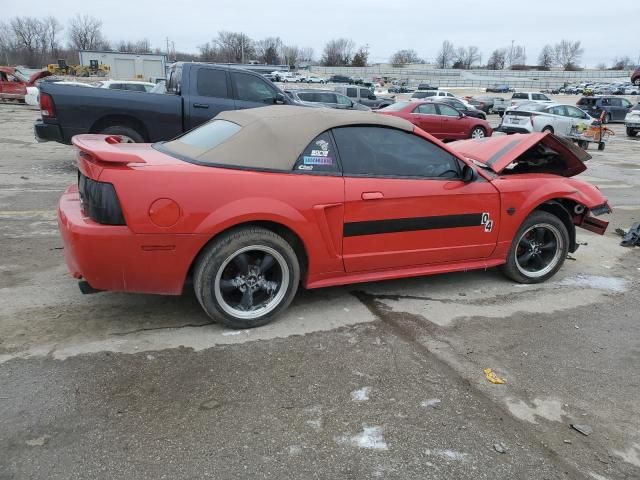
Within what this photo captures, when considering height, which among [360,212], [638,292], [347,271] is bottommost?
[638,292]

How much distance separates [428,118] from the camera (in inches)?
674

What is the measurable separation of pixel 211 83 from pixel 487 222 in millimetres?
6219

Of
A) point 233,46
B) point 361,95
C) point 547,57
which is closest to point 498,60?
point 547,57

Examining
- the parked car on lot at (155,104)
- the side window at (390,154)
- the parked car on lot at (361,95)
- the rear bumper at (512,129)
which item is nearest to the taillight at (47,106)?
the parked car on lot at (155,104)

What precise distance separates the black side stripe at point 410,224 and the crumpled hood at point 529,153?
0.64 meters

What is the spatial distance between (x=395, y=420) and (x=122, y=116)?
7419 millimetres

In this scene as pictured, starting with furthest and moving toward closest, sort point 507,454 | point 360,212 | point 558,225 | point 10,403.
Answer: point 558,225 < point 360,212 < point 10,403 < point 507,454

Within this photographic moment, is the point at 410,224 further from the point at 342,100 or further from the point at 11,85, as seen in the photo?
the point at 11,85

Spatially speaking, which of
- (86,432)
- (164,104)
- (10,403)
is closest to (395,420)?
(86,432)

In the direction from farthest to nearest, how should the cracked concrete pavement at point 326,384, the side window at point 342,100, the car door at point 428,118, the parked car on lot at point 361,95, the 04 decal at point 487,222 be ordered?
1. the parked car on lot at point 361,95
2. the side window at point 342,100
3. the car door at point 428,118
4. the 04 decal at point 487,222
5. the cracked concrete pavement at point 326,384

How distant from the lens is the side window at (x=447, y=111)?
Answer: 57.9 ft

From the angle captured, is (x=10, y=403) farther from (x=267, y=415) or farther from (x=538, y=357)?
(x=538, y=357)

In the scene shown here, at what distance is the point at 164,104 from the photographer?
28.5 ft

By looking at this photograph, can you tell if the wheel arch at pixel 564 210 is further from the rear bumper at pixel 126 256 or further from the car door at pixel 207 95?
the car door at pixel 207 95
